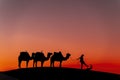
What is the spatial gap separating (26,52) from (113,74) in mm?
11559

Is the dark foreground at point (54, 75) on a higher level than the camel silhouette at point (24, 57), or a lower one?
lower

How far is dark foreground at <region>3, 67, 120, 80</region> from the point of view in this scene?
42.4 m

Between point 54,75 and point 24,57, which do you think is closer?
point 54,75

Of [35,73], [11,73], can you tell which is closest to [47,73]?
[35,73]

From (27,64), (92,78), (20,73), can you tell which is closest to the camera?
(92,78)

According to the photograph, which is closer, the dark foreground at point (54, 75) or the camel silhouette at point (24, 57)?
the dark foreground at point (54, 75)

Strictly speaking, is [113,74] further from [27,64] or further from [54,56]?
[27,64]

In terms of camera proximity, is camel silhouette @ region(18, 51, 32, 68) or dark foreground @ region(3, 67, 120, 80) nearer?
dark foreground @ region(3, 67, 120, 80)

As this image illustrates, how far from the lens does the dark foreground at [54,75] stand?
139ft

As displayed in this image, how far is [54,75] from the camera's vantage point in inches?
1738

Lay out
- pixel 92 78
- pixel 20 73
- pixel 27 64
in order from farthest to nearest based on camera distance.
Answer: pixel 27 64 < pixel 20 73 < pixel 92 78

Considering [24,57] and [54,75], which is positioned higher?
[24,57]

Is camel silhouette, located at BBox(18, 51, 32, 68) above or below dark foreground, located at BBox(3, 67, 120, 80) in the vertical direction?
above

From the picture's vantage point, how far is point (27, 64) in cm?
4803
